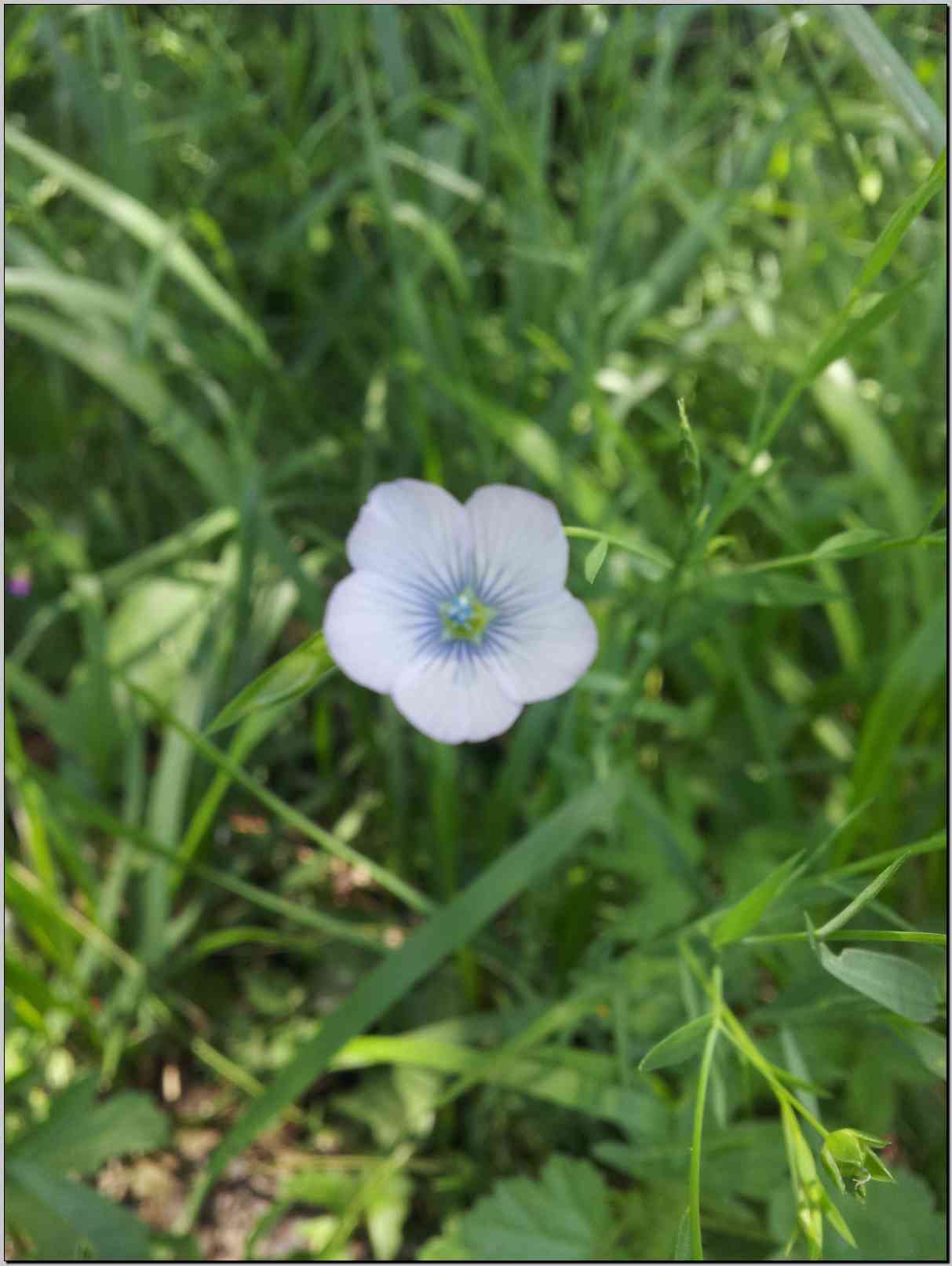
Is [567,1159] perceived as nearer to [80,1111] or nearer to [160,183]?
[80,1111]

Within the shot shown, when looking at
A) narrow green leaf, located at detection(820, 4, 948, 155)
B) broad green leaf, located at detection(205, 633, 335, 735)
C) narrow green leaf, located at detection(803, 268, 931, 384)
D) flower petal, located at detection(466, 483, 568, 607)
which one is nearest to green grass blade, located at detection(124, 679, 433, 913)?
broad green leaf, located at detection(205, 633, 335, 735)

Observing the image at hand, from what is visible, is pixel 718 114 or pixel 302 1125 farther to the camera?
pixel 718 114

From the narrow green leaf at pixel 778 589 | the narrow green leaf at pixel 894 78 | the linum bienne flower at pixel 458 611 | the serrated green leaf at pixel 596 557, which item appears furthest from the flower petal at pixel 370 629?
the narrow green leaf at pixel 894 78

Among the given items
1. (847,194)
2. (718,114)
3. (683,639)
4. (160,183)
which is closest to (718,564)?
(683,639)

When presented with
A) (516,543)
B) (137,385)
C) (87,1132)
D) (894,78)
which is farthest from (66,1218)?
(894,78)

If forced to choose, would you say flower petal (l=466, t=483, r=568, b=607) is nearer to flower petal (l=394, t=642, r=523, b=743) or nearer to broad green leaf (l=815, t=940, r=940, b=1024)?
flower petal (l=394, t=642, r=523, b=743)

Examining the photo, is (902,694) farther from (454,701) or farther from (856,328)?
(454,701)
